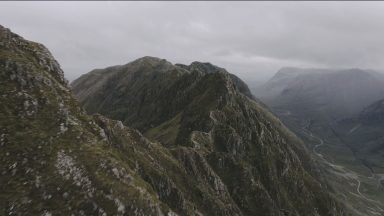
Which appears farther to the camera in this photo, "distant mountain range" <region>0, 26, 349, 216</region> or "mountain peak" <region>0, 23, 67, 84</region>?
"mountain peak" <region>0, 23, 67, 84</region>

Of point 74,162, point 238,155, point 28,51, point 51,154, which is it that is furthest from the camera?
point 238,155

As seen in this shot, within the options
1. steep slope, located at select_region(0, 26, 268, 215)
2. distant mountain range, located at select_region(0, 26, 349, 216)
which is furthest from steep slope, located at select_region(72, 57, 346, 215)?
steep slope, located at select_region(0, 26, 268, 215)

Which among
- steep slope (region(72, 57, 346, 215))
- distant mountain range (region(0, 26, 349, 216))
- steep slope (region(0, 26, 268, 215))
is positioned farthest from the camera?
steep slope (region(72, 57, 346, 215))

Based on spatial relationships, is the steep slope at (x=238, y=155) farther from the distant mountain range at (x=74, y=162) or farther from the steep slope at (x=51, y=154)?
the steep slope at (x=51, y=154)

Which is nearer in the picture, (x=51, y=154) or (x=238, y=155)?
(x=51, y=154)

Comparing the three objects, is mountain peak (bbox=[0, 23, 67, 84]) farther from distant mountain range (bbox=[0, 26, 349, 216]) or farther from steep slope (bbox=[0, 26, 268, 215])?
distant mountain range (bbox=[0, 26, 349, 216])

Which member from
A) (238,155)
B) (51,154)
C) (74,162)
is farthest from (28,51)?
(238,155)

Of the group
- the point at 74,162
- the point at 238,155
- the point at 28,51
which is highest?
the point at 28,51

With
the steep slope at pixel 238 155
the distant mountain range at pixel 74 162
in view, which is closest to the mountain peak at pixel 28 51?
the distant mountain range at pixel 74 162

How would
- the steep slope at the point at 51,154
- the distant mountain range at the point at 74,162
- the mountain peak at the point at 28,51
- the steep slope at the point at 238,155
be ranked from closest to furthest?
the steep slope at the point at 51,154, the distant mountain range at the point at 74,162, the mountain peak at the point at 28,51, the steep slope at the point at 238,155

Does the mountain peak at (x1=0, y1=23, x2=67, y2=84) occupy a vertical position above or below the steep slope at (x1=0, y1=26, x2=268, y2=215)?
above

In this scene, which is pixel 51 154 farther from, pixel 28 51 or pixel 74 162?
pixel 28 51
